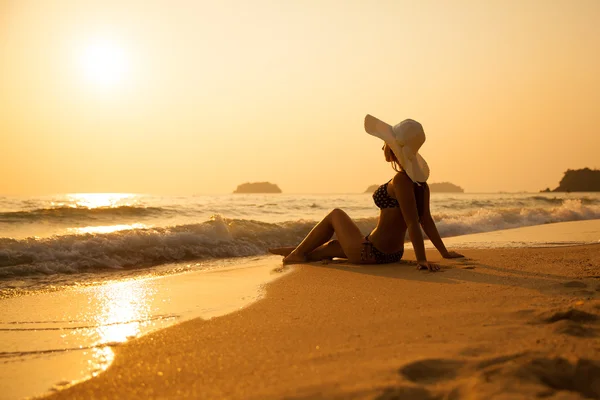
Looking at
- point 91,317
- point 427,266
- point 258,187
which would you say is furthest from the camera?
point 258,187

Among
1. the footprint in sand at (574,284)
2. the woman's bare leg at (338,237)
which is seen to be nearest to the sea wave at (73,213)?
the woman's bare leg at (338,237)

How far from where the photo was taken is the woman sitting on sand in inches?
189

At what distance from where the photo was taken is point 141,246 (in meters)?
7.89

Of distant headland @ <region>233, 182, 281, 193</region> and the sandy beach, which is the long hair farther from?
distant headland @ <region>233, 182, 281, 193</region>

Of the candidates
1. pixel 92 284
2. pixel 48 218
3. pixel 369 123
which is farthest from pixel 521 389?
pixel 48 218

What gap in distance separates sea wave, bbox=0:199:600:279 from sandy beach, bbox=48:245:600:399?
4.03 metres

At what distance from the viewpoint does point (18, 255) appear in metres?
6.76

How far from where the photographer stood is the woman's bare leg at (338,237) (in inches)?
220

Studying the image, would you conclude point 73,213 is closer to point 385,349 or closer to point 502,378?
point 385,349

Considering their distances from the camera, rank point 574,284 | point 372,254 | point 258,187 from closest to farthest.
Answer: point 574,284, point 372,254, point 258,187

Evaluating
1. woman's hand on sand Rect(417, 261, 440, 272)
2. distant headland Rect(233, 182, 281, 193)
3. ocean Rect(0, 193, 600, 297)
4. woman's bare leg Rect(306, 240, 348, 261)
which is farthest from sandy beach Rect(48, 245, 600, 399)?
distant headland Rect(233, 182, 281, 193)

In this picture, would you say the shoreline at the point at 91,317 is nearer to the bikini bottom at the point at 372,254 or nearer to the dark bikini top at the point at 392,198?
the bikini bottom at the point at 372,254

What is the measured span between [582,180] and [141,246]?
246ft

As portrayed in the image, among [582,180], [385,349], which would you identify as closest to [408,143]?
[385,349]
